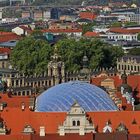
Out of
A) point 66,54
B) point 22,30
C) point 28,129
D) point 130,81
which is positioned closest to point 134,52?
point 66,54

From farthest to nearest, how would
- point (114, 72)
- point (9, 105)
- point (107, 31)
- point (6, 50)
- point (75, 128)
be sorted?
point (107, 31) < point (6, 50) < point (114, 72) < point (9, 105) < point (75, 128)

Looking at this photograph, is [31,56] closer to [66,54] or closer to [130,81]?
[66,54]

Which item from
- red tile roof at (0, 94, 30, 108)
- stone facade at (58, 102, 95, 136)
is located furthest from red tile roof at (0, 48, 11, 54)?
stone facade at (58, 102, 95, 136)

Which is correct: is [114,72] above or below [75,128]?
below

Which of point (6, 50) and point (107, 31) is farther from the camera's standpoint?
point (107, 31)

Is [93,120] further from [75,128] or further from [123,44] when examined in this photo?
[123,44]

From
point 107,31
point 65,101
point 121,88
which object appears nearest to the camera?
point 65,101

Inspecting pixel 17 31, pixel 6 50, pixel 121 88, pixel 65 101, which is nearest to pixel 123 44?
pixel 6 50
